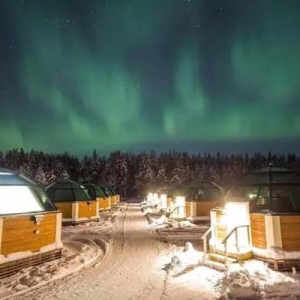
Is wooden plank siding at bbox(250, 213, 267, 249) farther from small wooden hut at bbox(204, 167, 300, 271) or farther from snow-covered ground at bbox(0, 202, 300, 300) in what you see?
snow-covered ground at bbox(0, 202, 300, 300)

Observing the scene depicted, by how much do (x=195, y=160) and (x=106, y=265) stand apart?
101 m

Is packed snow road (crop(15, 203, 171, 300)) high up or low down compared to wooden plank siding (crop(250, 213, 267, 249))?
down

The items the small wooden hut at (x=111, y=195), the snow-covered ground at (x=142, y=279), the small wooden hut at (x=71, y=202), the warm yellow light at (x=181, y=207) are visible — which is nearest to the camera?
the snow-covered ground at (x=142, y=279)

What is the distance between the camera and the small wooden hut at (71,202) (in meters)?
24.9

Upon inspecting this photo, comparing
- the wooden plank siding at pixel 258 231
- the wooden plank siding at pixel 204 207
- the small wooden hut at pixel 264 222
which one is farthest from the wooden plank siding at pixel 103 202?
the wooden plank siding at pixel 258 231

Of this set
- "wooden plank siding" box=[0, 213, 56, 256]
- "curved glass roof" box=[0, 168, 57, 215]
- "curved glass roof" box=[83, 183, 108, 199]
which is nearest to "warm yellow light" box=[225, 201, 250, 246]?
"wooden plank siding" box=[0, 213, 56, 256]

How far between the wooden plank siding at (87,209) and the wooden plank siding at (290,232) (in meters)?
18.5

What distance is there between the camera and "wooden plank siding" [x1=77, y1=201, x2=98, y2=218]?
25550 millimetres

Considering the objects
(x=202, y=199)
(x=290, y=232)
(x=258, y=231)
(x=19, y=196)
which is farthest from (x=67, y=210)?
(x=290, y=232)

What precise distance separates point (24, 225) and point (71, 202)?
555 inches

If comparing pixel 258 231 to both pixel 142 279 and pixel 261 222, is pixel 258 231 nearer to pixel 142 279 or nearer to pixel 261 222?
pixel 261 222

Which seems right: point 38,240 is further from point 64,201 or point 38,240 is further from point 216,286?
point 64,201

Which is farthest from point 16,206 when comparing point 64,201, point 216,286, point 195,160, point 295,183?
point 195,160

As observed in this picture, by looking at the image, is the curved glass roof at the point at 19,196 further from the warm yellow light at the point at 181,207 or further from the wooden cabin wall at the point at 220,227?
the warm yellow light at the point at 181,207
